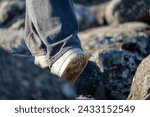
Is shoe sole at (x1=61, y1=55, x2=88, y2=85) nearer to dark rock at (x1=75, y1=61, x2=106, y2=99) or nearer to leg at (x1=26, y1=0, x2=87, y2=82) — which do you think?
leg at (x1=26, y1=0, x2=87, y2=82)

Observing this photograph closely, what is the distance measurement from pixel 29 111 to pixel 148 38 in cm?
472

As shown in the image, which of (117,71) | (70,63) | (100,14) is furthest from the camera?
(100,14)

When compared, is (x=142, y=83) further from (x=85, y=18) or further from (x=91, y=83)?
(x=85, y=18)

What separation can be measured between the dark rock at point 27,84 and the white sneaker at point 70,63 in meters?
0.87

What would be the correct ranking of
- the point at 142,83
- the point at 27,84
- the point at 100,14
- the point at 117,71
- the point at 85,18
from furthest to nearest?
the point at 100,14 < the point at 85,18 < the point at 117,71 < the point at 142,83 < the point at 27,84

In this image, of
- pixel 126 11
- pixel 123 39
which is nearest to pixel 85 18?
pixel 126 11

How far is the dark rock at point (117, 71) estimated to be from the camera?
19.3ft

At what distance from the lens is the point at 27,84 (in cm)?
353

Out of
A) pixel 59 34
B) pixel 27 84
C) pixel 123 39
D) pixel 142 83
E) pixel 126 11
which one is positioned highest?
pixel 27 84

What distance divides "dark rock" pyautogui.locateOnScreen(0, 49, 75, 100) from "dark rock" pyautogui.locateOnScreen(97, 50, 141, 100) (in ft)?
7.48

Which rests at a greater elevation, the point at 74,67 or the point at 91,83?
the point at 74,67

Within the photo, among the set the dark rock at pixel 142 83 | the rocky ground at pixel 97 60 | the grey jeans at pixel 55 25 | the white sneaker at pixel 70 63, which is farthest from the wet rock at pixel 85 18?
the white sneaker at pixel 70 63

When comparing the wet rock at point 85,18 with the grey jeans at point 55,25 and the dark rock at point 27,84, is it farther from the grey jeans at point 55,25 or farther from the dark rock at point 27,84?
the dark rock at point 27,84

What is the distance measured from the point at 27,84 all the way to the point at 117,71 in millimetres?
2627
